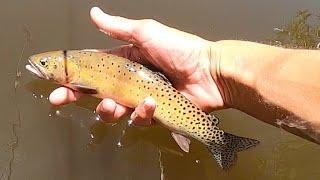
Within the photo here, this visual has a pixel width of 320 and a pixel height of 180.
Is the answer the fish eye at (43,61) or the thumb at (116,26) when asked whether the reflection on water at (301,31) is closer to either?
the thumb at (116,26)

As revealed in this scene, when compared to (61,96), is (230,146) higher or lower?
lower

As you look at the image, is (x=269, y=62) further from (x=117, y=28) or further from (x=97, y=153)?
(x=97, y=153)

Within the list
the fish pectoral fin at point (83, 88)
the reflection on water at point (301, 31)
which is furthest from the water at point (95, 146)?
the reflection on water at point (301, 31)

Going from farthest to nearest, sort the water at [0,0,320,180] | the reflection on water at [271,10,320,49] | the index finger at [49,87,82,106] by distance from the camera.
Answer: the reflection on water at [271,10,320,49]
the water at [0,0,320,180]
the index finger at [49,87,82,106]

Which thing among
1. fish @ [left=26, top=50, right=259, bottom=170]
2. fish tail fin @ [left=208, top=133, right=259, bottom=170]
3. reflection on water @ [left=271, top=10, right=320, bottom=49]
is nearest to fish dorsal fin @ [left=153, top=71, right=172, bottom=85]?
fish @ [left=26, top=50, right=259, bottom=170]

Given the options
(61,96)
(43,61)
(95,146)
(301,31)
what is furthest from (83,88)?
(301,31)

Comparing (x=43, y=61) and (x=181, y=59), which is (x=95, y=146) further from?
(x=181, y=59)

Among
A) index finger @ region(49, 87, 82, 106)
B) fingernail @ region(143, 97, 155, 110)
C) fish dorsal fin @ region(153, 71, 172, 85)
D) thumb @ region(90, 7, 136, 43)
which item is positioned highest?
thumb @ region(90, 7, 136, 43)

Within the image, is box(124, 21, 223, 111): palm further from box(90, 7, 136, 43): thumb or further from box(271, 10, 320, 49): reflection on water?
box(271, 10, 320, 49): reflection on water
